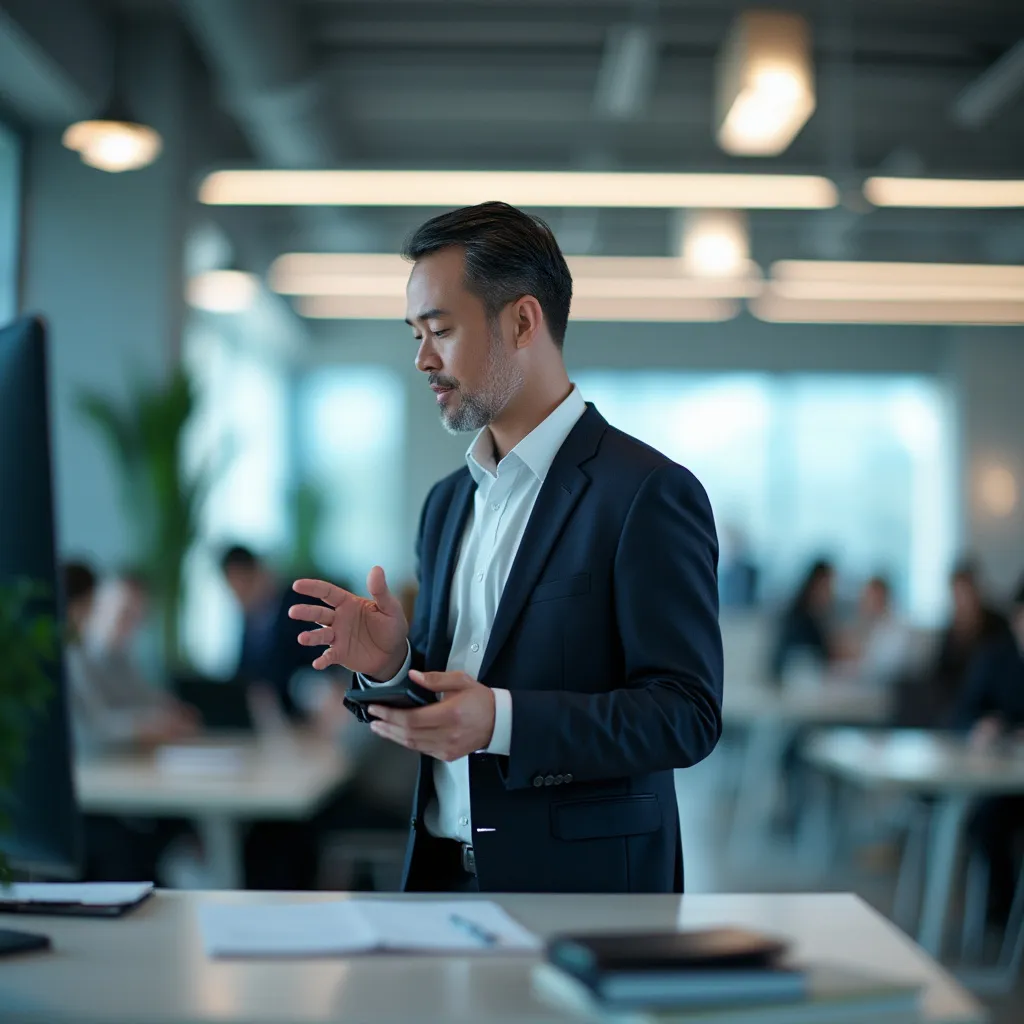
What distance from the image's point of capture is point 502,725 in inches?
64.8

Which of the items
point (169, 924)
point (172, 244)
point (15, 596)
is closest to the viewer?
point (15, 596)

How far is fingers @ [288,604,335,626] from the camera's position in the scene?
1734 millimetres

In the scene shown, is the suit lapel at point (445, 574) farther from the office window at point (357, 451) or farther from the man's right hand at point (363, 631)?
the office window at point (357, 451)

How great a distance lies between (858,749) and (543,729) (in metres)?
4.15

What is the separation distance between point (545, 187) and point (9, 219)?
351 cm

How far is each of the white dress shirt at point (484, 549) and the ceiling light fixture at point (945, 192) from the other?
360 centimetres

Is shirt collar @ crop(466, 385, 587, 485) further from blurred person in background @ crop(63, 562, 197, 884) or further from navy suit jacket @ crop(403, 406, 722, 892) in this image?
blurred person in background @ crop(63, 562, 197, 884)

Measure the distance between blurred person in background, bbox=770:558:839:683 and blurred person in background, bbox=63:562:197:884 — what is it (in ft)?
15.2

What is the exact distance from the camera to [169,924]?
1520 millimetres

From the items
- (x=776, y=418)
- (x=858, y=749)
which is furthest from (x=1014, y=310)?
(x=858, y=749)

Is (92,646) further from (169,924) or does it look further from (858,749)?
(169,924)

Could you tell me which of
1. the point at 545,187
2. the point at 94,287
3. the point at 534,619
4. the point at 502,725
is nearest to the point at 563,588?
the point at 534,619

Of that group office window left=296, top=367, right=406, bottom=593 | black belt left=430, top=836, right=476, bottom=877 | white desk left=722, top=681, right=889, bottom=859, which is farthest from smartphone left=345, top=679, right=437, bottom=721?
office window left=296, top=367, right=406, bottom=593

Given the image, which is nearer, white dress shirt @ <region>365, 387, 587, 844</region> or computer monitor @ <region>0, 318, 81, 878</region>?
computer monitor @ <region>0, 318, 81, 878</region>
